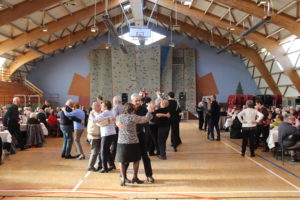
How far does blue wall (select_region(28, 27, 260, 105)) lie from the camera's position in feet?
72.3

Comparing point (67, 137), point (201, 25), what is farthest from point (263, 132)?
point (201, 25)

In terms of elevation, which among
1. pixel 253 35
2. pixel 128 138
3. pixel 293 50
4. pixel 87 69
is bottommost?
pixel 128 138

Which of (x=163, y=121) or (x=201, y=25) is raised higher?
(x=201, y=25)

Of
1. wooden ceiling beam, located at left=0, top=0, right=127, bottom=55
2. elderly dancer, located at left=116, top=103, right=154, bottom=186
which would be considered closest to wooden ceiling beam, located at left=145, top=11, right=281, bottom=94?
wooden ceiling beam, located at left=0, top=0, right=127, bottom=55

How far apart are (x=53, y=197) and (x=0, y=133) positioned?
3.51 meters

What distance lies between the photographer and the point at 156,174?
518 cm

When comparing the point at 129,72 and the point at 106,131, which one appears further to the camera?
the point at 129,72

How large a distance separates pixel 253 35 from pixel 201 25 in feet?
14.3

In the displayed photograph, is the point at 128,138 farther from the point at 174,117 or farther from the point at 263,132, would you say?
the point at 263,132

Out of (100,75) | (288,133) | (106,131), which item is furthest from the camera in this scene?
(100,75)

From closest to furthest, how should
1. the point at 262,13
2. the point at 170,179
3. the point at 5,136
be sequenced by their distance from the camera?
the point at 170,179 → the point at 5,136 → the point at 262,13

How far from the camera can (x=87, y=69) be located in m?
22.3

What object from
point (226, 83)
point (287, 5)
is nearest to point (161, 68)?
point (226, 83)

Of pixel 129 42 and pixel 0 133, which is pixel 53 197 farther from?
pixel 129 42
